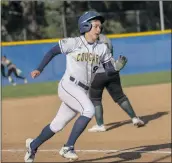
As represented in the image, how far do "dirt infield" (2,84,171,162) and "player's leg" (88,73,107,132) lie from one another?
202 millimetres

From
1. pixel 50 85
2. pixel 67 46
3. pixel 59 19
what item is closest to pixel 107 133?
pixel 67 46

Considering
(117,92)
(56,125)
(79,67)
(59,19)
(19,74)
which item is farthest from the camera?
(59,19)

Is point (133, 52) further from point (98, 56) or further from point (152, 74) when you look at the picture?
point (98, 56)

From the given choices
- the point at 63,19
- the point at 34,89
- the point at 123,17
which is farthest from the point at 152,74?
the point at 123,17

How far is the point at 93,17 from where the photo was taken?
548cm

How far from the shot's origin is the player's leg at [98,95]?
8312mm

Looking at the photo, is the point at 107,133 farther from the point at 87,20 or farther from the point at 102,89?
the point at 87,20

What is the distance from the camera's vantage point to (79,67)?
560cm

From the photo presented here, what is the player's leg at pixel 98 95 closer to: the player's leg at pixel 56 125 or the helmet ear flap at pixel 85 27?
the player's leg at pixel 56 125

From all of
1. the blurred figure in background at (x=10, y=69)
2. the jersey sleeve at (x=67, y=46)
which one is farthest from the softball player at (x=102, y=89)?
the blurred figure in background at (x=10, y=69)

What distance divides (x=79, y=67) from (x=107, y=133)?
307 centimetres

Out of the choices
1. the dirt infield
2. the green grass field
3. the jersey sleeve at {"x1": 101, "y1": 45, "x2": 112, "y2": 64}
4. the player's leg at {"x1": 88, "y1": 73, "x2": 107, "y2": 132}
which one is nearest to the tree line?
the green grass field

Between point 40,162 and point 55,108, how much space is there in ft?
17.5

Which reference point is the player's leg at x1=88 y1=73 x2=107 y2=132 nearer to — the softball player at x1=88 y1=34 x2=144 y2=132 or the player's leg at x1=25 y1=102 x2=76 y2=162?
the softball player at x1=88 y1=34 x2=144 y2=132
